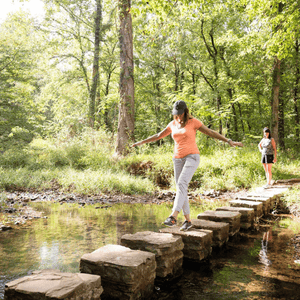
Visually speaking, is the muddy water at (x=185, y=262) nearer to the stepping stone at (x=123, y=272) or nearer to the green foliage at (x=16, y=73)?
the stepping stone at (x=123, y=272)

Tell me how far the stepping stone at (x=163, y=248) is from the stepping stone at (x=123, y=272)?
0.38 m

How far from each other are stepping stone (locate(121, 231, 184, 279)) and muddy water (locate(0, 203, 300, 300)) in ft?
0.50

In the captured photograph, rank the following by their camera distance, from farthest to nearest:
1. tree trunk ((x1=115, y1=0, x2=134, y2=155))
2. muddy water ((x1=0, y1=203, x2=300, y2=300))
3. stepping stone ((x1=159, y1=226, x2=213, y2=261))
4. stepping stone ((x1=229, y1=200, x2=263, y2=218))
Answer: tree trunk ((x1=115, y1=0, x2=134, y2=155)), stepping stone ((x1=229, y1=200, x2=263, y2=218)), stepping stone ((x1=159, y1=226, x2=213, y2=261)), muddy water ((x1=0, y1=203, x2=300, y2=300))

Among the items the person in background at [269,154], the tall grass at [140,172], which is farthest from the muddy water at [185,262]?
the tall grass at [140,172]

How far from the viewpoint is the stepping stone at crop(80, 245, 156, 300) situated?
8.39ft

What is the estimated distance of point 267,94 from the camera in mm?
21438

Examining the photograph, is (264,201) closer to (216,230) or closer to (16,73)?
(216,230)

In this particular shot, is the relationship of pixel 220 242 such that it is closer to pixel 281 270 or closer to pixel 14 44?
pixel 281 270

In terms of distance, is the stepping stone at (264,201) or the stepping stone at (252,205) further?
the stepping stone at (264,201)

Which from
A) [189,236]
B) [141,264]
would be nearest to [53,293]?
[141,264]

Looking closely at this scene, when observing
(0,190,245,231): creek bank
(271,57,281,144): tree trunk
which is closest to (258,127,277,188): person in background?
(0,190,245,231): creek bank

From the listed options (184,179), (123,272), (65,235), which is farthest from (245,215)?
(123,272)

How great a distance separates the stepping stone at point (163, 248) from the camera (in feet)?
10.8

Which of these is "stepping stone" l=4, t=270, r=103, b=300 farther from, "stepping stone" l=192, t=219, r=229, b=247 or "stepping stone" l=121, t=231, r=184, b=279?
"stepping stone" l=192, t=219, r=229, b=247
